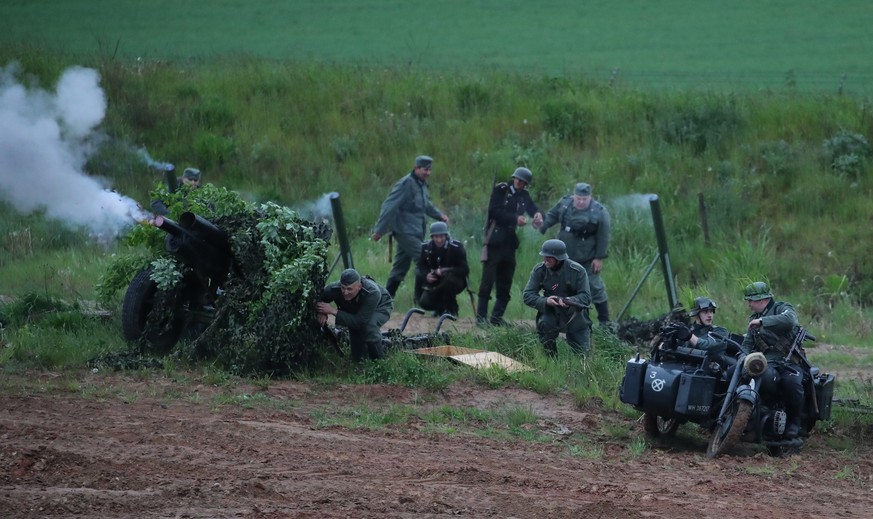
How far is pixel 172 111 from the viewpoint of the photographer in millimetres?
25844

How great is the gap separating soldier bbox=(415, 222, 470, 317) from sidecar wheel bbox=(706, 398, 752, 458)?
17.6 ft

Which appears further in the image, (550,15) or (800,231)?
(550,15)

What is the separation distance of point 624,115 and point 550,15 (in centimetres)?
1277

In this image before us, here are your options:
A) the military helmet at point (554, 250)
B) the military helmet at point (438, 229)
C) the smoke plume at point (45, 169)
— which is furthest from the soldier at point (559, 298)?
the smoke plume at point (45, 169)

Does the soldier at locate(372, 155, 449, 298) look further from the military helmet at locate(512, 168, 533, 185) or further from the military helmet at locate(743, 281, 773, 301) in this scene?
the military helmet at locate(743, 281, 773, 301)

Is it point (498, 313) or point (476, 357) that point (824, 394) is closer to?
point (476, 357)

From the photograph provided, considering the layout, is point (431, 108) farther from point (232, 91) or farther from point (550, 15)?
point (550, 15)

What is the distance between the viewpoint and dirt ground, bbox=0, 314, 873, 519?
8.32m

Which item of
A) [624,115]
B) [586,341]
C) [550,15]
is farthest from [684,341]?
[550,15]

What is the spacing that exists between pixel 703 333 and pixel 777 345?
0.70 metres

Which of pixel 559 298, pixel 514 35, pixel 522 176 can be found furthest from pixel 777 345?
pixel 514 35

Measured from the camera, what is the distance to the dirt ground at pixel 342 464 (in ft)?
27.3

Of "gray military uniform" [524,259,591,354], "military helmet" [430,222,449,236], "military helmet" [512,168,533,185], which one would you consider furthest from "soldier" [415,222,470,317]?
"gray military uniform" [524,259,591,354]

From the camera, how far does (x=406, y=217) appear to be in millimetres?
16656
